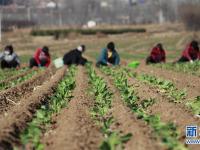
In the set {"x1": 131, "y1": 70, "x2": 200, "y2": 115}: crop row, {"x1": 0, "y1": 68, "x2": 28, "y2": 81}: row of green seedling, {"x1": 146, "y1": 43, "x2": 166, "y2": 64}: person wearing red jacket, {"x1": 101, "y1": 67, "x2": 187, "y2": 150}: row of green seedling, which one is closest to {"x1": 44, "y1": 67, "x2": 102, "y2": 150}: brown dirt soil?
{"x1": 101, "y1": 67, "x2": 187, "y2": 150}: row of green seedling

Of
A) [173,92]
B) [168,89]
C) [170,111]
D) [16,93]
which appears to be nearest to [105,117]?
[170,111]

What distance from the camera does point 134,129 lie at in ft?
27.9

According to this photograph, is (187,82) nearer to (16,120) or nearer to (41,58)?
(16,120)

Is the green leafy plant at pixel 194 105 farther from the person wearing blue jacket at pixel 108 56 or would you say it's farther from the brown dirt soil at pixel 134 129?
the person wearing blue jacket at pixel 108 56

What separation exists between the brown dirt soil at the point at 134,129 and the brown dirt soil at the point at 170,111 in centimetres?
45

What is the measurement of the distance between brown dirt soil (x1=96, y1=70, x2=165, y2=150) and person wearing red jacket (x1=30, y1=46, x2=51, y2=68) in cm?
1369

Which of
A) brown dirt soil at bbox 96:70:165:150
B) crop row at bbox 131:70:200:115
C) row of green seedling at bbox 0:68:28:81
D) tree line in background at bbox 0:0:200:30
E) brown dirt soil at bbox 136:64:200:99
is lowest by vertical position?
tree line in background at bbox 0:0:200:30

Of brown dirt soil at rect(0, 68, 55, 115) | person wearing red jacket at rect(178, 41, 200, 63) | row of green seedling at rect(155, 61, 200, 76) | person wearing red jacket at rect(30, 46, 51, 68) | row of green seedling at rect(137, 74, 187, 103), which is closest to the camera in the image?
row of green seedling at rect(137, 74, 187, 103)

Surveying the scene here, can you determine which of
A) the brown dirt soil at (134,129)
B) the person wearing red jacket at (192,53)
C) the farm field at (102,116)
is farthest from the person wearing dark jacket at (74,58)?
the brown dirt soil at (134,129)

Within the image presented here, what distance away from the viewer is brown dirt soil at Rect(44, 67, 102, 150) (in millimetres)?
7801

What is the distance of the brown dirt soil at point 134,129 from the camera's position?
24.8ft

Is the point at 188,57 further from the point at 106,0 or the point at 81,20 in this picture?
the point at 106,0

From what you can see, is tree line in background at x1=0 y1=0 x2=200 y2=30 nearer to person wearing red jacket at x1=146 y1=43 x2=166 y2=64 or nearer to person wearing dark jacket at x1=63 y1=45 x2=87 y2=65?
person wearing dark jacket at x1=63 y1=45 x2=87 y2=65

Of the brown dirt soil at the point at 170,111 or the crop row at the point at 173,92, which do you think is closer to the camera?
the brown dirt soil at the point at 170,111
